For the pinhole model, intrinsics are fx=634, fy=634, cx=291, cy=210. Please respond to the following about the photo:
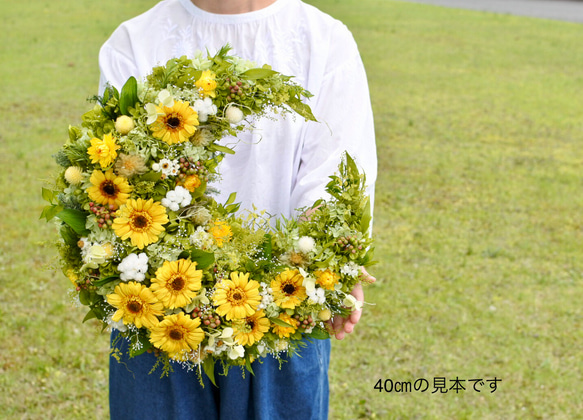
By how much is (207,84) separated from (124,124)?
0.79 feet

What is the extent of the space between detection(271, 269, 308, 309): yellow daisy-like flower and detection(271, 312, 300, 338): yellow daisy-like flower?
0.12ft

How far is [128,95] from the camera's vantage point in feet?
5.50

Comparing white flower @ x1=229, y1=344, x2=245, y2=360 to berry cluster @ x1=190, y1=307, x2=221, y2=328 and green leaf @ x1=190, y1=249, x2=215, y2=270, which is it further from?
green leaf @ x1=190, y1=249, x2=215, y2=270

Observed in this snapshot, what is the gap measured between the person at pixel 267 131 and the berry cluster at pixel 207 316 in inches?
13.6

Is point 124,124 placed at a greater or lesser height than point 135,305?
greater

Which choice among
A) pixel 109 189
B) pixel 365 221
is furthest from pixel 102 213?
pixel 365 221

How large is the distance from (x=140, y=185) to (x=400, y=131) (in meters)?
7.11

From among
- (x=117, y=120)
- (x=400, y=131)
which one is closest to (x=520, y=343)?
(x=117, y=120)

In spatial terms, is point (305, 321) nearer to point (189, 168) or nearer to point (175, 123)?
point (189, 168)

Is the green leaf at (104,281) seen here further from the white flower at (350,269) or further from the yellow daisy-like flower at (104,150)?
the white flower at (350,269)

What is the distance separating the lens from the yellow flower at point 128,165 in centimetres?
164

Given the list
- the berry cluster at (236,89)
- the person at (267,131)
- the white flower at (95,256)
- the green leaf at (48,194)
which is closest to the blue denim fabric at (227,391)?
the person at (267,131)

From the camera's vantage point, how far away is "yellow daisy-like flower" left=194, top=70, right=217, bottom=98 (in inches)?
65.6

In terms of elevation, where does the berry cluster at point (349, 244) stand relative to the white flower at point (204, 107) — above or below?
below
